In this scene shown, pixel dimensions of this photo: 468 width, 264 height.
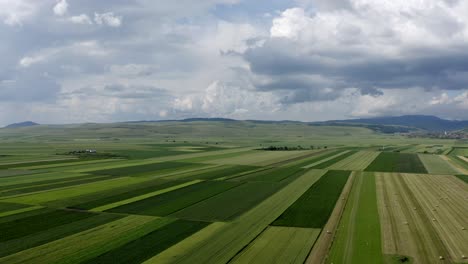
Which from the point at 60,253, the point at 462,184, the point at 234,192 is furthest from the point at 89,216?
the point at 462,184

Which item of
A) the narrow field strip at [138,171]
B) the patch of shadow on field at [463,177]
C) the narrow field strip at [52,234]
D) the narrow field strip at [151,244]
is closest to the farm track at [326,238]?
the narrow field strip at [151,244]

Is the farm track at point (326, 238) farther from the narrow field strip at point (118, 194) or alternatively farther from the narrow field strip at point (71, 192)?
the narrow field strip at point (71, 192)

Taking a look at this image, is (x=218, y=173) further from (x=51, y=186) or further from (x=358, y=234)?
(x=358, y=234)

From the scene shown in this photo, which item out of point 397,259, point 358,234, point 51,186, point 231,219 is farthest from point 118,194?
point 397,259

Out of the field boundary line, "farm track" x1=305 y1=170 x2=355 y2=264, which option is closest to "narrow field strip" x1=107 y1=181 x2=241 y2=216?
the field boundary line

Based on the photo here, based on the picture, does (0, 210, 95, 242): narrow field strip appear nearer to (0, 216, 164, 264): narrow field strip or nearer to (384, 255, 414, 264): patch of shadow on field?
(0, 216, 164, 264): narrow field strip
